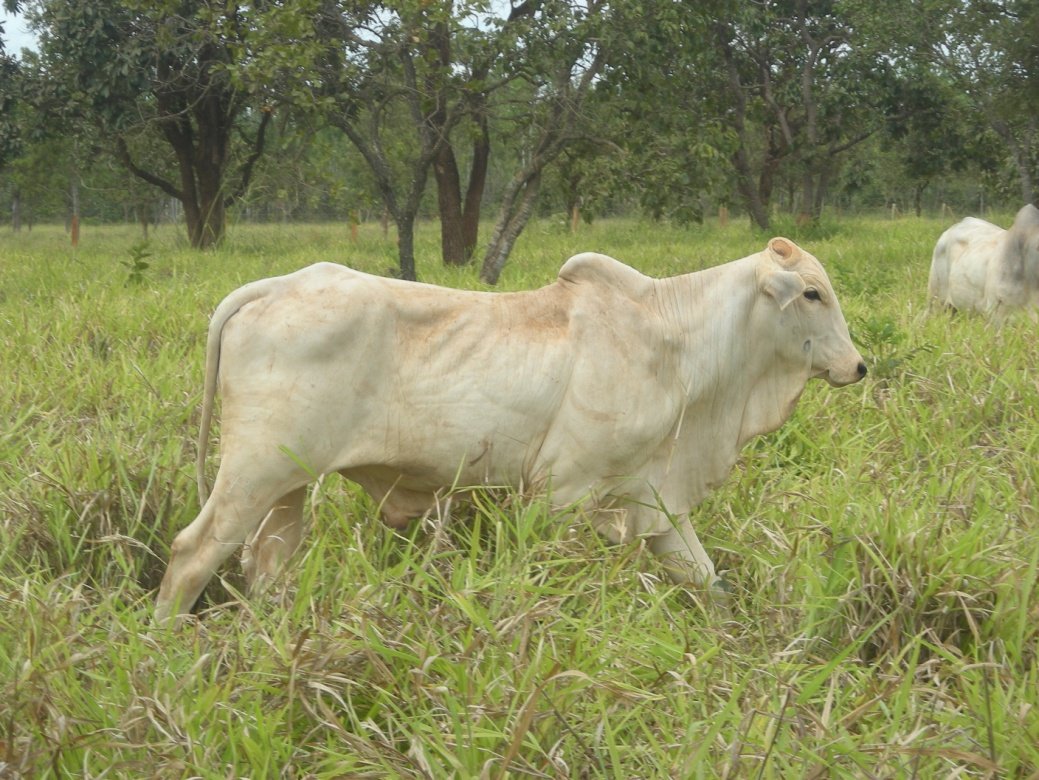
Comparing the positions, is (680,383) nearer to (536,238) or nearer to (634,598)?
(634,598)

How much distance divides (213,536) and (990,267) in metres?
5.94

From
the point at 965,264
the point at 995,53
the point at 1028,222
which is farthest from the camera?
the point at 995,53

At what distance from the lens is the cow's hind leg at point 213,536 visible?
2885 mm

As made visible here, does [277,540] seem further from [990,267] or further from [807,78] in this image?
[807,78]

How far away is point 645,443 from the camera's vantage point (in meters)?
3.18

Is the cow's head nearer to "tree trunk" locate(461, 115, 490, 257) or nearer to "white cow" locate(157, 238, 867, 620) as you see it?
"white cow" locate(157, 238, 867, 620)

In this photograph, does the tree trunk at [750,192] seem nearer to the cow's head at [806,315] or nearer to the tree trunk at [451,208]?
the tree trunk at [451,208]

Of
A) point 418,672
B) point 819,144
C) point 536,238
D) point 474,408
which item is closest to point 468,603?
point 418,672

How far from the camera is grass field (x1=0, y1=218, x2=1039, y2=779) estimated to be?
2.19 metres

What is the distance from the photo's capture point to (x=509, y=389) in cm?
310

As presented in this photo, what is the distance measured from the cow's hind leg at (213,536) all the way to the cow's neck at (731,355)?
1.20 m

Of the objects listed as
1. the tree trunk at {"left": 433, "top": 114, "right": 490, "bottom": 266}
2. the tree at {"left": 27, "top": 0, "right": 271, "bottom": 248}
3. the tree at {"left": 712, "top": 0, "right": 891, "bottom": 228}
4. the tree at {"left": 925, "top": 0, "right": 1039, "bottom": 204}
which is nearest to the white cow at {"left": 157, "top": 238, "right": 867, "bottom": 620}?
the tree trunk at {"left": 433, "top": 114, "right": 490, "bottom": 266}

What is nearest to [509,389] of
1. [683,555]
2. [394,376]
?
[394,376]

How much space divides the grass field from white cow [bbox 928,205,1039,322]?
2906mm
